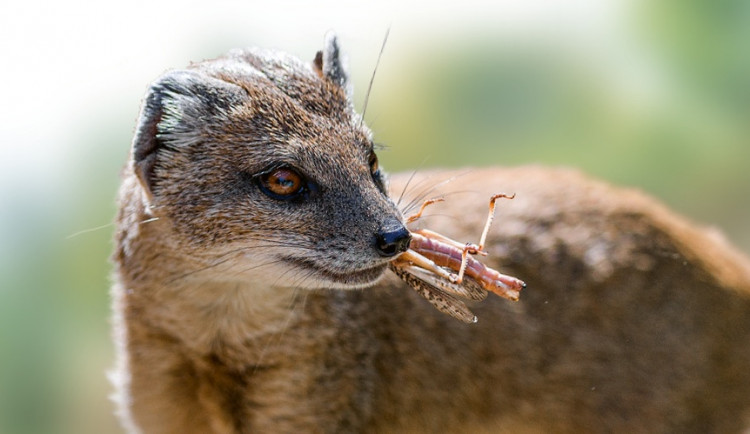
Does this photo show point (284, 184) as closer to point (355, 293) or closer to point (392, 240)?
point (392, 240)

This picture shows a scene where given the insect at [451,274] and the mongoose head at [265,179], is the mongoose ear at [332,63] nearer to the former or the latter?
the mongoose head at [265,179]

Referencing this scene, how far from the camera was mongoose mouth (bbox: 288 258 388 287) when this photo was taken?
2.35m

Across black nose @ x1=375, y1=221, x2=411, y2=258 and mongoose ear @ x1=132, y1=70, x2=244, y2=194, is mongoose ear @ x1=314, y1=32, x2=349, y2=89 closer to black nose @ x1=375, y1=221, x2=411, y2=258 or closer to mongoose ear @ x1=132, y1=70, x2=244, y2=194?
mongoose ear @ x1=132, y1=70, x2=244, y2=194

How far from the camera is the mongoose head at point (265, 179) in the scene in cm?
235

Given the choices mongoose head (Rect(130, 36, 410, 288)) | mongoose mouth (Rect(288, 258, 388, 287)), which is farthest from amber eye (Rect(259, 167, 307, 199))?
mongoose mouth (Rect(288, 258, 388, 287))

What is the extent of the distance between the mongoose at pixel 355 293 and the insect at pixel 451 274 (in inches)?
6.4

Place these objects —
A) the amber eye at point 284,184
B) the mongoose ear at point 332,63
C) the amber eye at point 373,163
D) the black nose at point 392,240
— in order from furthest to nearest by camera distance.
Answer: the mongoose ear at point 332,63 → the amber eye at point 373,163 → the amber eye at point 284,184 → the black nose at point 392,240

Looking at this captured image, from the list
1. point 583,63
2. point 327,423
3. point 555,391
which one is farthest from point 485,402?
point 583,63

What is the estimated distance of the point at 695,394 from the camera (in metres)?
3.46

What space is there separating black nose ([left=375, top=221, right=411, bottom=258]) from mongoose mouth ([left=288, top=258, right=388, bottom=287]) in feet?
0.28

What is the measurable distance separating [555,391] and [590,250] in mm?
590

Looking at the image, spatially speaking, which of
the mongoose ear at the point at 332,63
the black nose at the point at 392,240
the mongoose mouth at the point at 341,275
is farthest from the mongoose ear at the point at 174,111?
the black nose at the point at 392,240

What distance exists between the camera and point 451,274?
244 centimetres

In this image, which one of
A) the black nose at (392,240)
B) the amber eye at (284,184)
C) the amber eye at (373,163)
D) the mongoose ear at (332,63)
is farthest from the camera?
the mongoose ear at (332,63)
